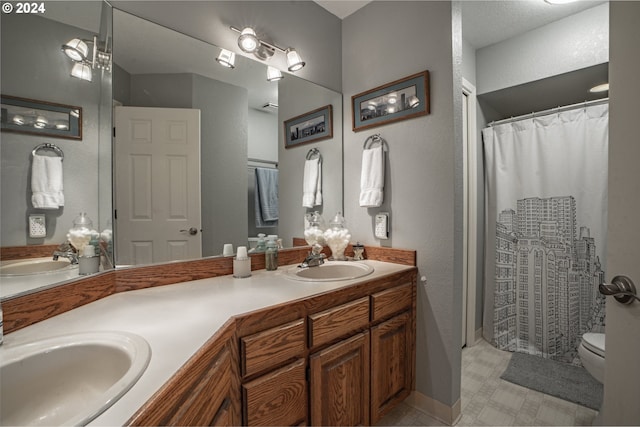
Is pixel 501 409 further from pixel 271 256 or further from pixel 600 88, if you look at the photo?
pixel 600 88

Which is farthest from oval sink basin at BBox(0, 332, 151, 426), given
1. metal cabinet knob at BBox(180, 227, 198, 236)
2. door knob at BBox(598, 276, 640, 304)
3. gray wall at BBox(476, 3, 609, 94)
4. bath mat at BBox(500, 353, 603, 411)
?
gray wall at BBox(476, 3, 609, 94)

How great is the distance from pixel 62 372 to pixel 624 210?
1.67 metres

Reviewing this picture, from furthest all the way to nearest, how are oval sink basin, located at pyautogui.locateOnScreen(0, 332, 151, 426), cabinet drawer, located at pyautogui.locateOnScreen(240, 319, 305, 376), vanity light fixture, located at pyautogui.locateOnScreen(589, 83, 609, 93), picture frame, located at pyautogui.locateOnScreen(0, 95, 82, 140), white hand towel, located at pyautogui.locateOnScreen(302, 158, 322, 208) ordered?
vanity light fixture, located at pyautogui.locateOnScreen(589, 83, 609, 93) < white hand towel, located at pyautogui.locateOnScreen(302, 158, 322, 208) < cabinet drawer, located at pyautogui.locateOnScreen(240, 319, 305, 376) < picture frame, located at pyautogui.locateOnScreen(0, 95, 82, 140) < oval sink basin, located at pyautogui.locateOnScreen(0, 332, 151, 426)

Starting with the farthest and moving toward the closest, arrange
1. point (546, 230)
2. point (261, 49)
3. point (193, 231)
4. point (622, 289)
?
point (546, 230)
point (261, 49)
point (193, 231)
point (622, 289)

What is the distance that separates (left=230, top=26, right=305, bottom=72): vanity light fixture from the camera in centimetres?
160

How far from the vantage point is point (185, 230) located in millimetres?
1443

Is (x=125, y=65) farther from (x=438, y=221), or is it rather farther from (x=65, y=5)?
(x=438, y=221)

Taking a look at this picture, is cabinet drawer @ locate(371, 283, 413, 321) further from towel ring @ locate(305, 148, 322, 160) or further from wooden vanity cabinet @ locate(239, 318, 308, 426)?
towel ring @ locate(305, 148, 322, 160)

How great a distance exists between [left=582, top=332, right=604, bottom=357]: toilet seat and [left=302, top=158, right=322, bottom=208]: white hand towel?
182 centimetres

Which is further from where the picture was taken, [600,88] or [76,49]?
[600,88]

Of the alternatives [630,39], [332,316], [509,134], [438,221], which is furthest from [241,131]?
[509,134]

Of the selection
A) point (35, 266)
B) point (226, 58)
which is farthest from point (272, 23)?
point (35, 266)

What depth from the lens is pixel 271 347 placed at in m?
1.03

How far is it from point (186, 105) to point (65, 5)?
20.4 inches
